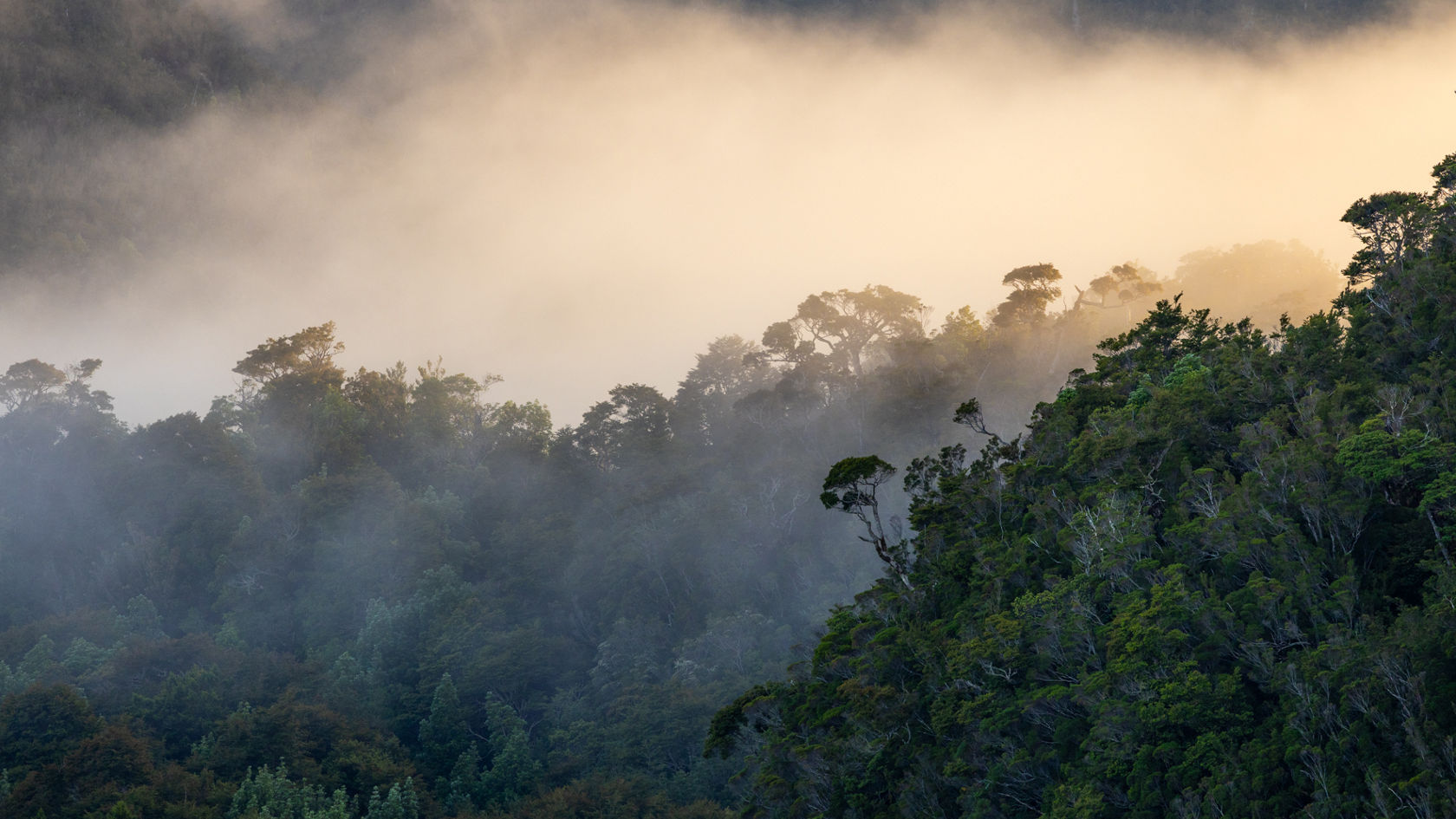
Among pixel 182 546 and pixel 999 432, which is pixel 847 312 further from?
pixel 182 546

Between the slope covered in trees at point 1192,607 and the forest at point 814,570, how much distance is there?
0.09 metres

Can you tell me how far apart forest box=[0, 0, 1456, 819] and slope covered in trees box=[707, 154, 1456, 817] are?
0.09 m

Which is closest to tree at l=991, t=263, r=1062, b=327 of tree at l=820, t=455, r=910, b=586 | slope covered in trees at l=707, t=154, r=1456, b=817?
slope covered in trees at l=707, t=154, r=1456, b=817

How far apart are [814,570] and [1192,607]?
34763mm

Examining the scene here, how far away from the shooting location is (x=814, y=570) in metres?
57.2

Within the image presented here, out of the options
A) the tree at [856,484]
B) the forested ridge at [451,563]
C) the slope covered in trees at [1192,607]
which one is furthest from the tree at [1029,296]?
the tree at [856,484]

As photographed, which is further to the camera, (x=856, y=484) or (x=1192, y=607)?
(x=856, y=484)

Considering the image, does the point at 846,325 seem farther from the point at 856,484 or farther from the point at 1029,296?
the point at 856,484

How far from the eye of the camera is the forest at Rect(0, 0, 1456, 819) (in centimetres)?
2238

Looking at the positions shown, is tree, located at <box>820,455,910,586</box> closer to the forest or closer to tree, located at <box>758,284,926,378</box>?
the forest

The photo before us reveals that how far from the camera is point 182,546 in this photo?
67688 mm

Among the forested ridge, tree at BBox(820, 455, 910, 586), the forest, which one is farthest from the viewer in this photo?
the forested ridge

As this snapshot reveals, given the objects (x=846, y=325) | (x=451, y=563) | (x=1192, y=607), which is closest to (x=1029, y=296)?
(x=846, y=325)

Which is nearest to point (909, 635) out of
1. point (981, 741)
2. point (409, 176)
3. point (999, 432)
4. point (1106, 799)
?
point (981, 741)
